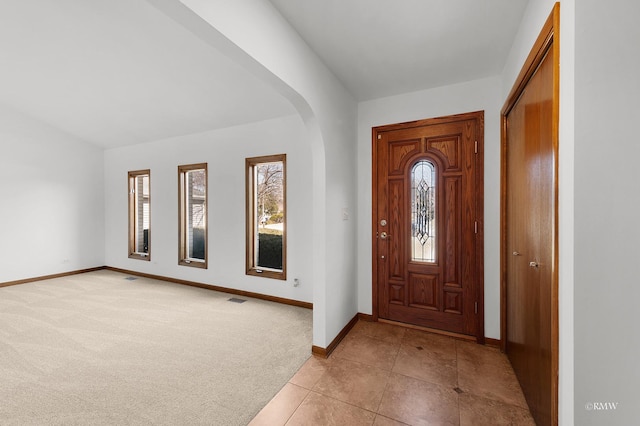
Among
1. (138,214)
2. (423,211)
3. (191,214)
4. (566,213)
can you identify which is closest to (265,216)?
(191,214)

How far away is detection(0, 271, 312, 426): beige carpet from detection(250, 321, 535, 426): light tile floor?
0.79 feet

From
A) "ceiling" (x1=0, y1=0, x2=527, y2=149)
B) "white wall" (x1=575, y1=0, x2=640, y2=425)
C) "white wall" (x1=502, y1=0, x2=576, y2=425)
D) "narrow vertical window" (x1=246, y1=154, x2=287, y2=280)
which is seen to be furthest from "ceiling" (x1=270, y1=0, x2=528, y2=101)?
"narrow vertical window" (x1=246, y1=154, x2=287, y2=280)

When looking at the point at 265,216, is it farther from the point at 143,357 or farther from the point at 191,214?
the point at 143,357

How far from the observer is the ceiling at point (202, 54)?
5.93 ft

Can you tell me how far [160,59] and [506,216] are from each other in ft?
12.2

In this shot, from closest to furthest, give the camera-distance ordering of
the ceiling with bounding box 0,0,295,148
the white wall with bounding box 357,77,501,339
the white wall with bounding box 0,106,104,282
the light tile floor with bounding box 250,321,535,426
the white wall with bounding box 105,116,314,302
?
the light tile floor with bounding box 250,321,535,426, the ceiling with bounding box 0,0,295,148, the white wall with bounding box 357,77,501,339, the white wall with bounding box 105,116,314,302, the white wall with bounding box 0,106,104,282

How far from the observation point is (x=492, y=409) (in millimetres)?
1723

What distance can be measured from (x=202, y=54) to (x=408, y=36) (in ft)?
6.34

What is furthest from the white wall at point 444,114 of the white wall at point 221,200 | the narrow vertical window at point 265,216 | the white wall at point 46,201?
the white wall at point 46,201

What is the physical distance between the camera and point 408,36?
1982 millimetres

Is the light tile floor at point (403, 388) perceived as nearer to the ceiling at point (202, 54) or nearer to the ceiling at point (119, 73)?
the ceiling at point (202, 54)

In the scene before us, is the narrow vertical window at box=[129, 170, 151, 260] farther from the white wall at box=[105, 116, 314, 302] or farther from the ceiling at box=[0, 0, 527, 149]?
the ceiling at box=[0, 0, 527, 149]

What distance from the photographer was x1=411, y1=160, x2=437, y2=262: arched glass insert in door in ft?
9.12

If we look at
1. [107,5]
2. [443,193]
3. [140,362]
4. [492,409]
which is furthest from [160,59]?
Answer: [492,409]
